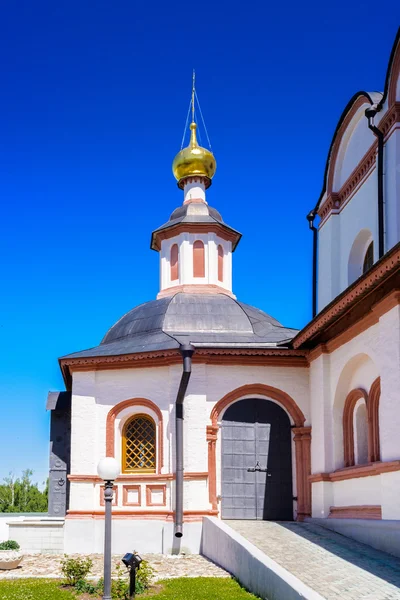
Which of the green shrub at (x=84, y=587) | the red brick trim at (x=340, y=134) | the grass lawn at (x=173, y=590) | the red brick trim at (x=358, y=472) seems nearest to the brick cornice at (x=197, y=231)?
the red brick trim at (x=340, y=134)

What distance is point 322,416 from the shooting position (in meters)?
13.9

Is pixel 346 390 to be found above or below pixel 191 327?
below

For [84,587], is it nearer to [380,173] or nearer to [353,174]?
[380,173]

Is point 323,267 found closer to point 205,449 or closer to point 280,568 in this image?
point 205,449

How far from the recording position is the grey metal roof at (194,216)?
19.3 metres

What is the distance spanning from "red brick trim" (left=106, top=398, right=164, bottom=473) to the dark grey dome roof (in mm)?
1023

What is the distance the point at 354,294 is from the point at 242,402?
477 centimetres

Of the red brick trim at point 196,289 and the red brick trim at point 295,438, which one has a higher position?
the red brick trim at point 196,289

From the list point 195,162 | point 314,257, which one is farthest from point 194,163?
point 314,257

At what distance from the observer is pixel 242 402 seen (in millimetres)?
15156

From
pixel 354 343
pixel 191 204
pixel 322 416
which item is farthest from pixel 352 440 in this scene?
pixel 191 204

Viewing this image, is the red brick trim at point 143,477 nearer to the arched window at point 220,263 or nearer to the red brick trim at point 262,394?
the red brick trim at point 262,394

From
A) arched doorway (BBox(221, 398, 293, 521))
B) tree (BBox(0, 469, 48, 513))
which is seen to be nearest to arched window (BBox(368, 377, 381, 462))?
arched doorway (BBox(221, 398, 293, 521))

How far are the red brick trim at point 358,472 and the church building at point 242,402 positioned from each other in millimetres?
62
